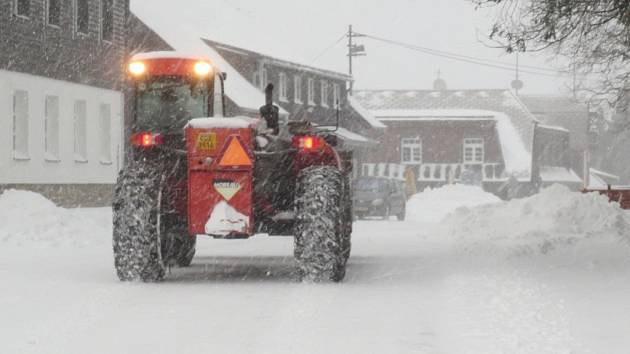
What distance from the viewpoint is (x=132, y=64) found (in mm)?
15172

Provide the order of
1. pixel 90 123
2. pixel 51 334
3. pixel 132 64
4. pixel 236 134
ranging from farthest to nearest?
pixel 90 123 < pixel 132 64 < pixel 236 134 < pixel 51 334

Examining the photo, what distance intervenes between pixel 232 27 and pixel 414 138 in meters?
26.4

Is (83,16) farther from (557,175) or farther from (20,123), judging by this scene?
(557,175)

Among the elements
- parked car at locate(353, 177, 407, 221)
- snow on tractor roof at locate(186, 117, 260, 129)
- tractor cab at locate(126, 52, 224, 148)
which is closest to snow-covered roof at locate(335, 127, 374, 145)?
parked car at locate(353, 177, 407, 221)

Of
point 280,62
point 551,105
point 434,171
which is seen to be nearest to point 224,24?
point 280,62

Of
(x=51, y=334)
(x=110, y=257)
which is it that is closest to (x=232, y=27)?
(x=110, y=257)

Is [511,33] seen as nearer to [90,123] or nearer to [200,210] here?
[200,210]

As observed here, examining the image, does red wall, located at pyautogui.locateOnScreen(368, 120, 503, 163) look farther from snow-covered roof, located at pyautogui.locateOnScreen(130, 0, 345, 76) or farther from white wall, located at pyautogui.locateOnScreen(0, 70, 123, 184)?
white wall, located at pyautogui.locateOnScreen(0, 70, 123, 184)

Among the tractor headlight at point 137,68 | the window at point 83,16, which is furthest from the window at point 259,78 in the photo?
the tractor headlight at point 137,68

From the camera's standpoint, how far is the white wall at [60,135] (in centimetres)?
3055

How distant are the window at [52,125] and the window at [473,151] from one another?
46.9m

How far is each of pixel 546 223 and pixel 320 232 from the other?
11.8 meters

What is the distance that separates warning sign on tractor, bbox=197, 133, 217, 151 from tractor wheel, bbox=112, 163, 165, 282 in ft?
1.89

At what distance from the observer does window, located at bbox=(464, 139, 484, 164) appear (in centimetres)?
7825
